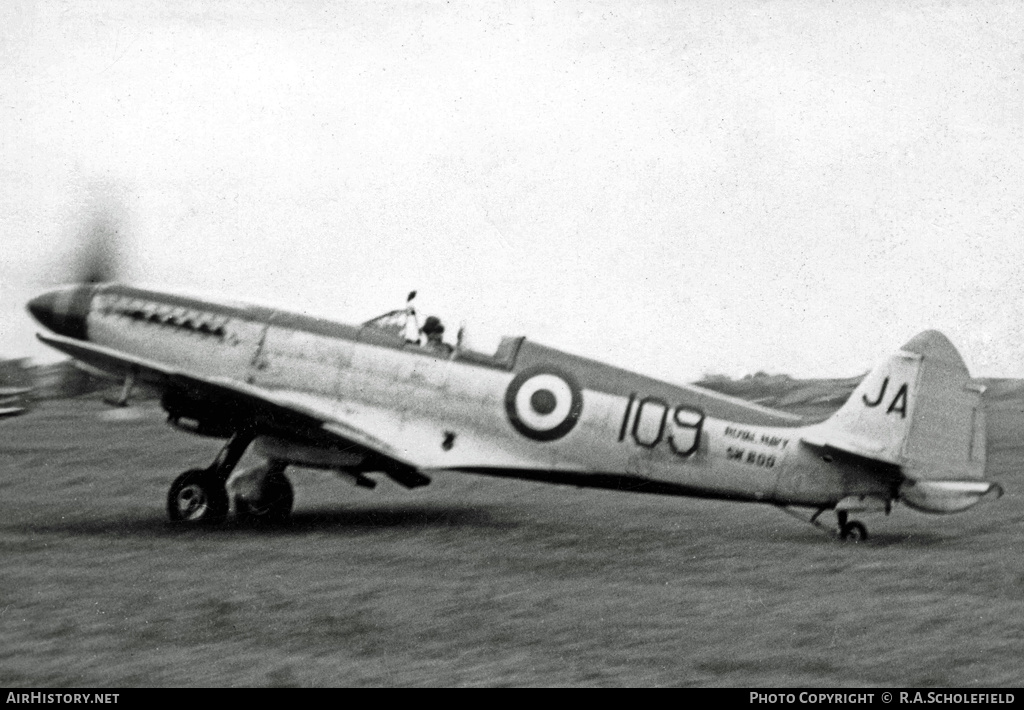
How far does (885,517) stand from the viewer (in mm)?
9328

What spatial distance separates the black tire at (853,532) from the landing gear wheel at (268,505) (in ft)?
12.9

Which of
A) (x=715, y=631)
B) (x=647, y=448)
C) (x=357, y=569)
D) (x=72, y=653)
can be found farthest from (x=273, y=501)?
(x=715, y=631)

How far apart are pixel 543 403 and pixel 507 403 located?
0.84 ft

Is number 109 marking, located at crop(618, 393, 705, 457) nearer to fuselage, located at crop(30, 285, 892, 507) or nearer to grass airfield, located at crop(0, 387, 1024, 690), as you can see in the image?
fuselage, located at crop(30, 285, 892, 507)

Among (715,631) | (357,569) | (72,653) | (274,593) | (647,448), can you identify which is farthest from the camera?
(647,448)

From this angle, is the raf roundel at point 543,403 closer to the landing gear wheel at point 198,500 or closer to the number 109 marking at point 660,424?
the number 109 marking at point 660,424

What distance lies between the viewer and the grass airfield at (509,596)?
18.7 feet

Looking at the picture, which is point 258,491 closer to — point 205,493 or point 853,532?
point 205,493

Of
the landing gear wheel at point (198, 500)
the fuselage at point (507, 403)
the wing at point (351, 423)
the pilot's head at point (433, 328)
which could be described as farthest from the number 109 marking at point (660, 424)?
the landing gear wheel at point (198, 500)

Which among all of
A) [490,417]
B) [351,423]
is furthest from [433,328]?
[351,423]

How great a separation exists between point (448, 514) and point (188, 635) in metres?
3.76

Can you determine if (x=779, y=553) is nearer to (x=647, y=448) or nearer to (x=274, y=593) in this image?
(x=647, y=448)

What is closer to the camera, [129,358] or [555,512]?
[129,358]

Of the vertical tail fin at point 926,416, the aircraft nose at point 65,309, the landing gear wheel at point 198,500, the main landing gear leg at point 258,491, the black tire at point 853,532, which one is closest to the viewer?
the vertical tail fin at point 926,416
